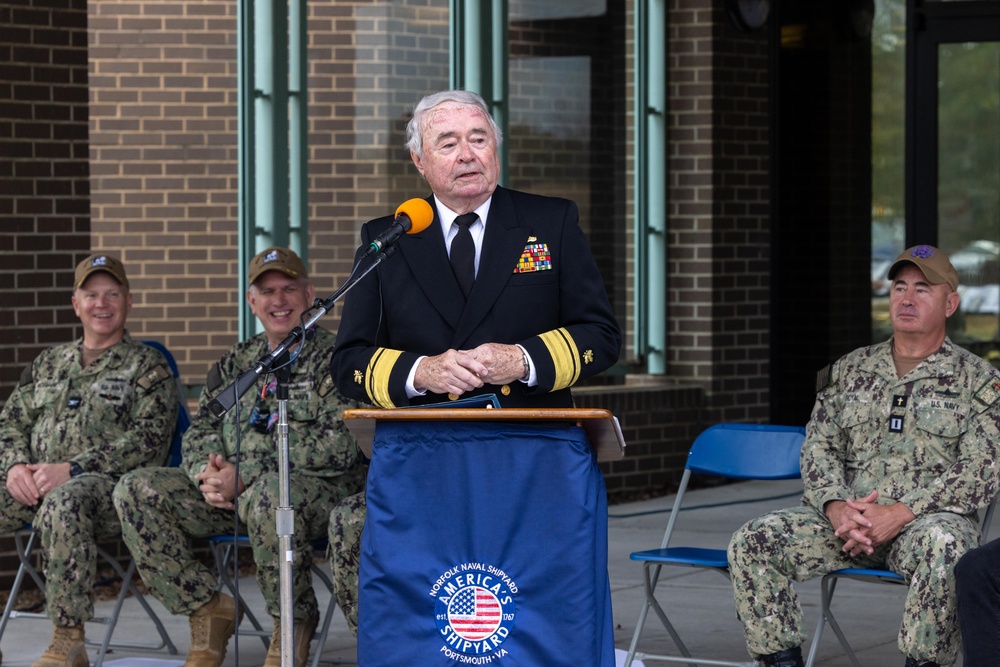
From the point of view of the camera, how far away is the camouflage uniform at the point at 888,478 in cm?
489

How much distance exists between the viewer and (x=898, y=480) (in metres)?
5.16

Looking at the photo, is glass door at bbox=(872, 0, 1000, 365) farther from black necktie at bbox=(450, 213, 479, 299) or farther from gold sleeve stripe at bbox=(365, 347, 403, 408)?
gold sleeve stripe at bbox=(365, 347, 403, 408)

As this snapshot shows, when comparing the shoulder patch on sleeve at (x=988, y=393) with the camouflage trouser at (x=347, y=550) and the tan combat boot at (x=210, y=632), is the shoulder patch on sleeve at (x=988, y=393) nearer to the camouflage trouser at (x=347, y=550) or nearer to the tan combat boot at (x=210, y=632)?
the camouflage trouser at (x=347, y=550)

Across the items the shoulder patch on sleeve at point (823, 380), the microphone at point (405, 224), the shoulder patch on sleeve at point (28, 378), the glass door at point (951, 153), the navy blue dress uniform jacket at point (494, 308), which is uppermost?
the glass door at point (951, 153)

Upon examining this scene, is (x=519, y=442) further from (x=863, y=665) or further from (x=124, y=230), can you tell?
(x=124, y=230)

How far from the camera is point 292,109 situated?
8.43m

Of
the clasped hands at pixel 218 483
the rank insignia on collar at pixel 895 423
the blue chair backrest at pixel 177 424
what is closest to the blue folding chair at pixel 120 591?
the blue chair backrest at pixel 177 424

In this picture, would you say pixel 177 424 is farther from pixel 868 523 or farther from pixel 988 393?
pixel 988 393

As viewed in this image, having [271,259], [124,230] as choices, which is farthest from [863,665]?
[124,230]

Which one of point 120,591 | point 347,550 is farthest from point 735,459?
point 120,591

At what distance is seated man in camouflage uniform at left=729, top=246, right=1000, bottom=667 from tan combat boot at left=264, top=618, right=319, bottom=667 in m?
1.47

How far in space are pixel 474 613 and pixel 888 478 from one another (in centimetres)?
207

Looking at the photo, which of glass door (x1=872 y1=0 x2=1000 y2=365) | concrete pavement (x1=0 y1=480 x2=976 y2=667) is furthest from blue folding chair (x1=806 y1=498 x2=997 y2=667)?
glass door (x1=872 y1=0 x2=1000 y2=365)

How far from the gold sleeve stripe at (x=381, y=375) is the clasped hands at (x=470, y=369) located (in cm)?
8
